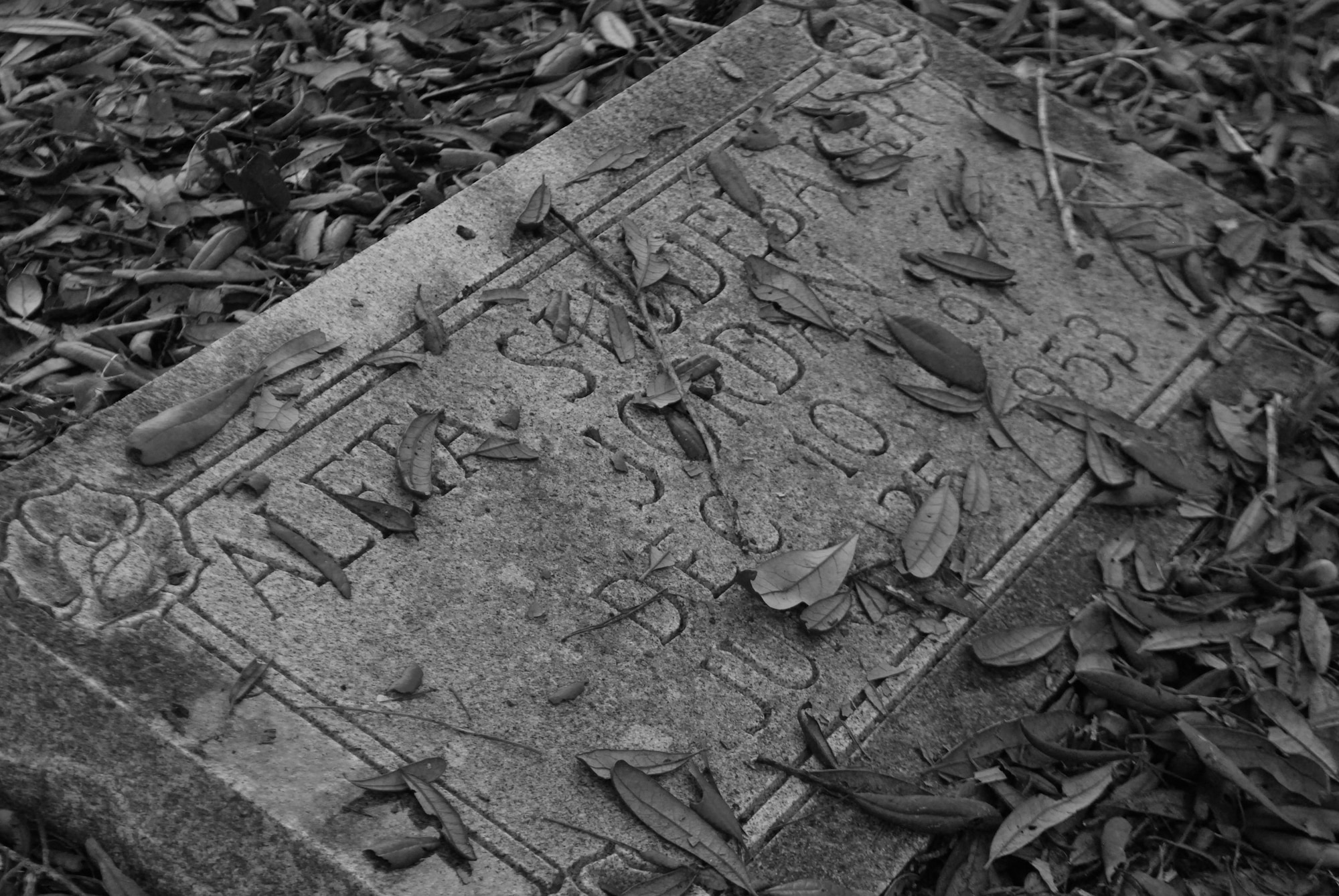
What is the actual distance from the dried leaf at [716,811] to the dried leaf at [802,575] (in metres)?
0.31

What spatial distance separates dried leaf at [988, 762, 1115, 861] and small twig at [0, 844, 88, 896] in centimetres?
119

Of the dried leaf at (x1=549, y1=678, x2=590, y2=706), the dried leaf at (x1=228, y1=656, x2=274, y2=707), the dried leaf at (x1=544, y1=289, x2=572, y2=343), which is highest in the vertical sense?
the dried leaf at (x1=544, y1=289, x2=572, y2=343)

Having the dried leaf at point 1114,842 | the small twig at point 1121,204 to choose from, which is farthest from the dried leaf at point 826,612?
the small twig at point 1121,204

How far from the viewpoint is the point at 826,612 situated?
6.50ft

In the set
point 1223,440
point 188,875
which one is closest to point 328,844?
point 188,875

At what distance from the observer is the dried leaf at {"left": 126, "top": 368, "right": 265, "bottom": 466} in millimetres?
1918

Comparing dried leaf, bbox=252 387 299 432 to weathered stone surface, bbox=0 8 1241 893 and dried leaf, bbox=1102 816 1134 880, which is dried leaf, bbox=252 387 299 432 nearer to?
weathered stone surface, bbox=0 8 1241 893

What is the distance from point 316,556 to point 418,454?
A: 0.77ft

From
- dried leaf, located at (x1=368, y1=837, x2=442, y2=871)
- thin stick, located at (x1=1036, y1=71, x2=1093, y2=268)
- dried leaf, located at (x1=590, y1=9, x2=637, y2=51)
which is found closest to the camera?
dried leaf, located at (x1=368, y1=837, x2=442, y2=871)

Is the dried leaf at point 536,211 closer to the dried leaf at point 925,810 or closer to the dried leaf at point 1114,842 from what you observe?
the dried leaf at point 925,810

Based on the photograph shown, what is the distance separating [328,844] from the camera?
1602 mm

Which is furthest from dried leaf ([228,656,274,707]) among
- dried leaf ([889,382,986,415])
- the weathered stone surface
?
dried leaf ([889,382,986,415])

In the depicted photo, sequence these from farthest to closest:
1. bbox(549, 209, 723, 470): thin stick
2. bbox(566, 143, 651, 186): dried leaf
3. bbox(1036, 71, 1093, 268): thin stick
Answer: bbox(1036, 71, 1093, 268): thin stick
bbox(566, 143, 651, 186): dried leaf
bbox(549, 209, 723, 470): thin stick

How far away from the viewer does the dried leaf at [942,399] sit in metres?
2.29
